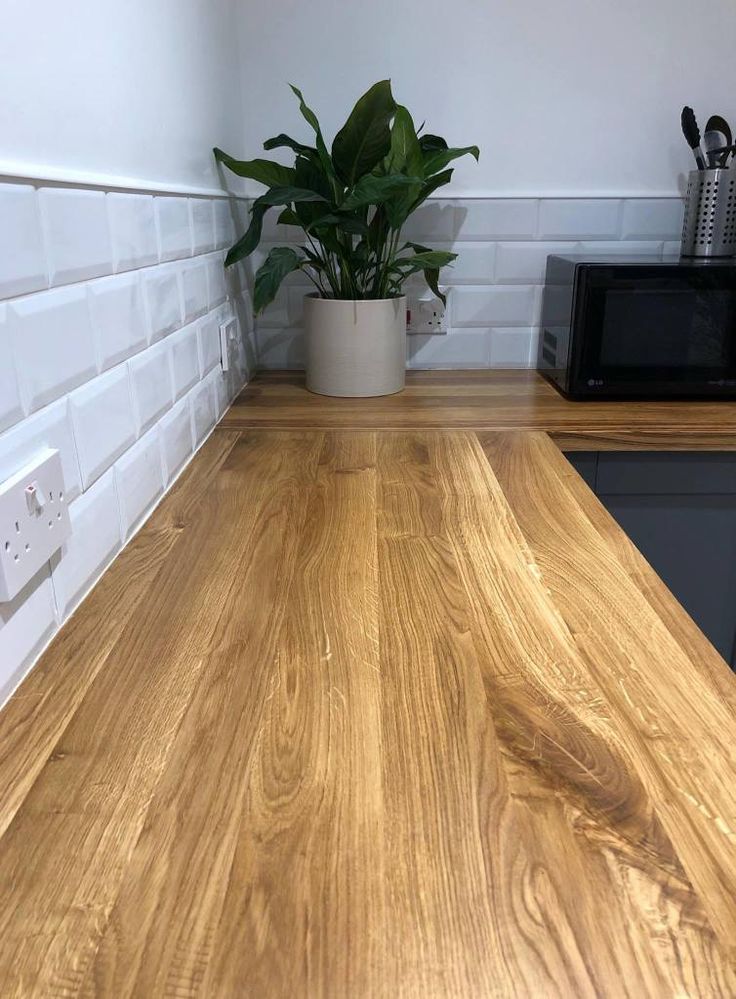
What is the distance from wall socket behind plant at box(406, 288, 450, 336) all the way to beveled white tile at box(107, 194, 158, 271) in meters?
0.84

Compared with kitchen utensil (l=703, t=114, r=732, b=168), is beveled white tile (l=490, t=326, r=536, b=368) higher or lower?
lower

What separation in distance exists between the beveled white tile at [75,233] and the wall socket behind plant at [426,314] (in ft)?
3.27

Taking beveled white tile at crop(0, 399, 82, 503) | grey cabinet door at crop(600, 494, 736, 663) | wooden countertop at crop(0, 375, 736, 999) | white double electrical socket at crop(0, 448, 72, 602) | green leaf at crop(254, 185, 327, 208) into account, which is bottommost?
grey cabinet door at crop(600, 494, 736, 663)

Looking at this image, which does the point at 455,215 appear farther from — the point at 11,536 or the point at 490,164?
the point at 11,536

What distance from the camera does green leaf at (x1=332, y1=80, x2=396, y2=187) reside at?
1.31 meters

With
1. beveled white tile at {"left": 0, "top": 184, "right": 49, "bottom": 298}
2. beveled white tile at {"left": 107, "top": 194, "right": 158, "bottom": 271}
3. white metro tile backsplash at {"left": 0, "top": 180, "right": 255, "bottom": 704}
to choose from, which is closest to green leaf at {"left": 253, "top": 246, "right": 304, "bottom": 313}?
white metro tile backsplash at {"left": 0, "top": 180, "right": 255, "bottom": 704}

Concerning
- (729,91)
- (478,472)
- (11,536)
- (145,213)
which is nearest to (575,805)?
(11,536)

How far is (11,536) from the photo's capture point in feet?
2.07

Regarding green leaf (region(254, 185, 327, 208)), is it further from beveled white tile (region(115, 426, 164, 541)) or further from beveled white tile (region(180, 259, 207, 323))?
beveled white tile (region(115, 426, 164, 541))

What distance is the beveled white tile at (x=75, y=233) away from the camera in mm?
709

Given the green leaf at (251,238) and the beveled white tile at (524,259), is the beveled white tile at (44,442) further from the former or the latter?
the beveled white tile at (524,259)

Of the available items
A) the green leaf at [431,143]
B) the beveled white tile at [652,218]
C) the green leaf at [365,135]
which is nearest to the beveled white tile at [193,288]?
the green leaf at [365,135]

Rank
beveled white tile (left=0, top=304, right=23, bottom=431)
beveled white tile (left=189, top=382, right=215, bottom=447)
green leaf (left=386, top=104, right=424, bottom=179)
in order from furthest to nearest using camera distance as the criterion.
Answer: green leaf (left=386, top=104, right=424, bottom=179) → beveled white tile (left=189, top=382, right=215, bottom=447) → beveled white tile (left=0, top=304, right=23, bottom=431)

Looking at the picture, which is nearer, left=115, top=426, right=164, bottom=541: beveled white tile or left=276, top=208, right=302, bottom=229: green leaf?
left=115, top=426, right=164, bottom=541: beveled white tile
